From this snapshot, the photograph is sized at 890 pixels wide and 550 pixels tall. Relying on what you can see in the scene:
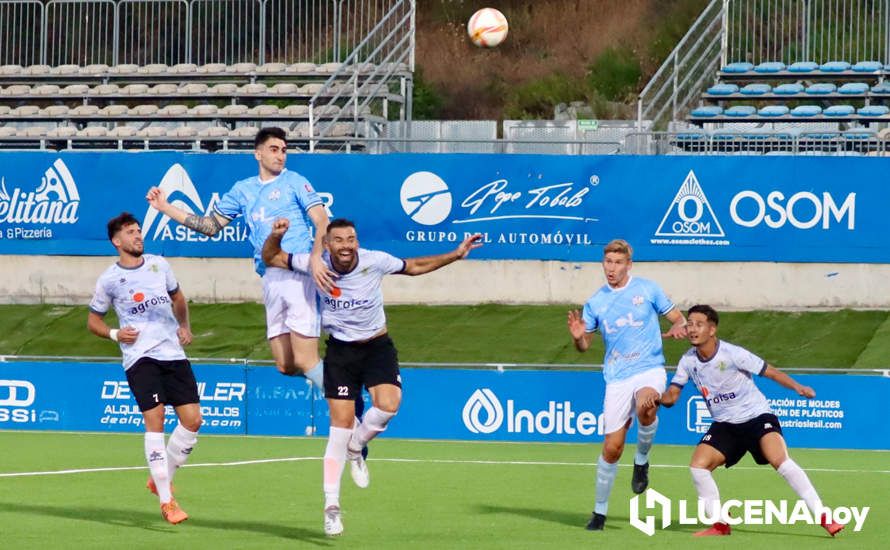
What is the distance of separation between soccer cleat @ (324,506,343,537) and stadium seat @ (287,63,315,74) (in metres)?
22.4

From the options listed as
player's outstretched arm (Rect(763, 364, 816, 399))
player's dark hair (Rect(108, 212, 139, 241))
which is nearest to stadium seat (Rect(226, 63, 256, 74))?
player's dark hair (Rect(108, 212, 139, 241))

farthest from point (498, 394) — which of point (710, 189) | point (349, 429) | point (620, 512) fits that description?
point (349, 429)

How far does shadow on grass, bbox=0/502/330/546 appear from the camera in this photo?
36.7 ft

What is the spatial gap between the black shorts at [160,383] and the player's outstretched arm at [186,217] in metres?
1.05

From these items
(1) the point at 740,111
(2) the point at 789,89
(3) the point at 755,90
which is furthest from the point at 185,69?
(2) the point at 789,89

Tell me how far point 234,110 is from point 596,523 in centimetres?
2120

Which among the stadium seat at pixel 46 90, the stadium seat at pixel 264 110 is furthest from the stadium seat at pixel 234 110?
the stadium seat at pixel 46 90

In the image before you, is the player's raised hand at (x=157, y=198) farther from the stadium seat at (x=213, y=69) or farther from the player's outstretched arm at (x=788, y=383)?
the stadium seat at (x=213, y=69)

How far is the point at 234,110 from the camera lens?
103ft

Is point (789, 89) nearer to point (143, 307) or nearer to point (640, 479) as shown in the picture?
point (640, 479)

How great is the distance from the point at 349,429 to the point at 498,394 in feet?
37.1

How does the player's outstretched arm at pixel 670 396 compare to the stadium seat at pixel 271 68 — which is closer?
the player's outstretched arm at pixel 670 396

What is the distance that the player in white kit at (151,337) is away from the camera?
39.3 ft

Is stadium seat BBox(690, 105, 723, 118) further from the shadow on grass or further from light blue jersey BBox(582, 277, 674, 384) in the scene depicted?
the shadow on grass
